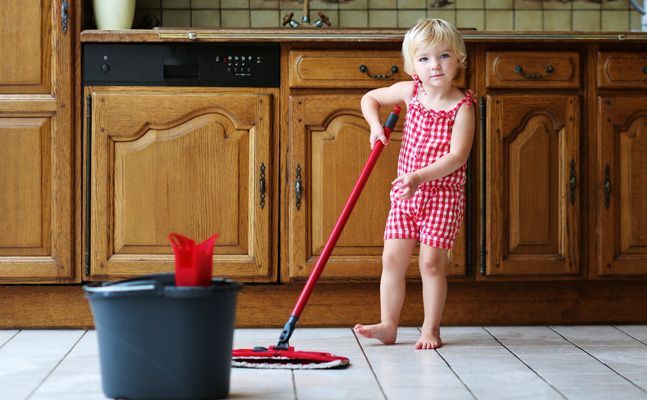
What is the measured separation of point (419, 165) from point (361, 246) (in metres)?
0.36

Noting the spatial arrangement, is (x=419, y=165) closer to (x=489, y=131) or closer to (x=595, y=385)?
(x=489, y=131)

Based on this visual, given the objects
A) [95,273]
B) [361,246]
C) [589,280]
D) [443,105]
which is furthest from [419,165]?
[95,273]

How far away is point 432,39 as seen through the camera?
8.97ft

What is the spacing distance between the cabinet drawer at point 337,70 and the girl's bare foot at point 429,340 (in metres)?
0.75

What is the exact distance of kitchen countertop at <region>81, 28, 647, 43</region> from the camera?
9.81 feet

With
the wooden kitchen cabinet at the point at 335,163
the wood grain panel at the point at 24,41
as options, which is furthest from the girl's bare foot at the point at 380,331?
the wood grain panel at the point at 24,41

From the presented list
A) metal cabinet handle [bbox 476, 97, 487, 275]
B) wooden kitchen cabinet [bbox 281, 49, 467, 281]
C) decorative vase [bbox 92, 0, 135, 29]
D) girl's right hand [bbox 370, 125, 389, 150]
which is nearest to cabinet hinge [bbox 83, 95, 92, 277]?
decorative vase [bbox 92, 0, 135, 29]

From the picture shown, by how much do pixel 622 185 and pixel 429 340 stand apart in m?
0.84

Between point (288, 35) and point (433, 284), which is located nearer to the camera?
point (433, 284)

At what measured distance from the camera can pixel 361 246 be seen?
3.06 meters

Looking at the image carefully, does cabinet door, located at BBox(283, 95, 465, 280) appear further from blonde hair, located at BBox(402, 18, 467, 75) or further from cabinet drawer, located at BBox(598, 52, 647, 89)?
cabinet drawer, located at BBox(598, 52, 647, 89)

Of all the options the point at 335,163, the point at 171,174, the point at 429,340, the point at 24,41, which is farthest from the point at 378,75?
the point at 24,41

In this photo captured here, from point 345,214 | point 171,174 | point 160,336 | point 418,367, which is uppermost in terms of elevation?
point 171,174

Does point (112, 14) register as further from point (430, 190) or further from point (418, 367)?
point (418, 367)
